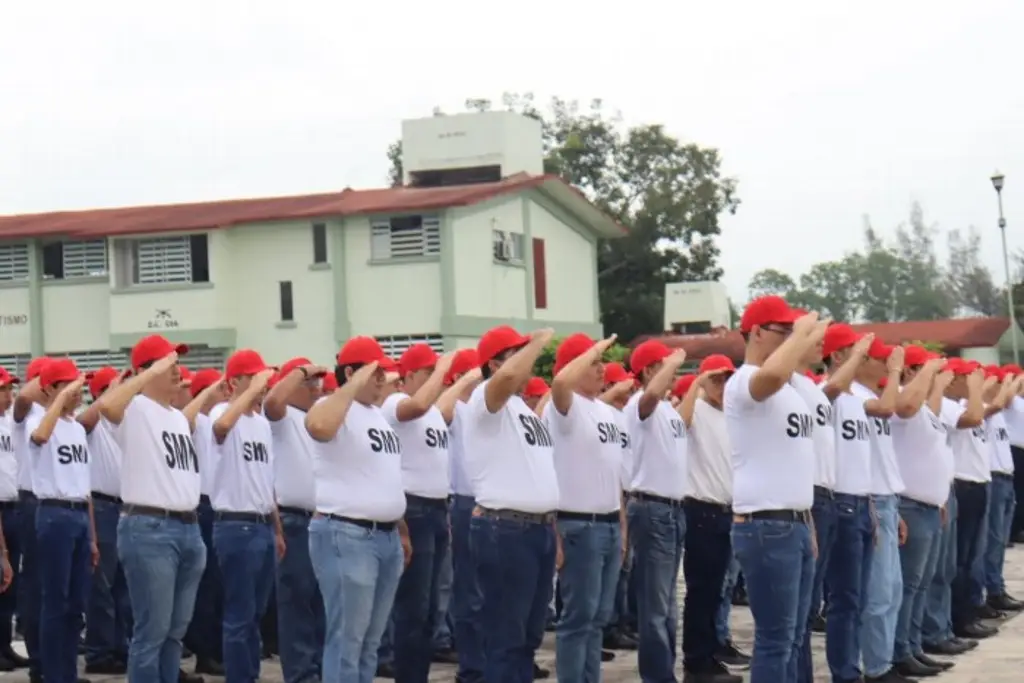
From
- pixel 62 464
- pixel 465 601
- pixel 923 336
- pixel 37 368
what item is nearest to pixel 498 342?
pixel 465 601

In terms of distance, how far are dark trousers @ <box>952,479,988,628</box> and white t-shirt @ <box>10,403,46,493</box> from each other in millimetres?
6941

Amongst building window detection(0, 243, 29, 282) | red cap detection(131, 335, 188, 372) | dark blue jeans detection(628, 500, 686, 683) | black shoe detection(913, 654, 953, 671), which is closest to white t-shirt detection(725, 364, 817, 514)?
dark blue jeans detection(628, 500, 686, 683)

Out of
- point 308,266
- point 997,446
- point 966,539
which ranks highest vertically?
point 308,266

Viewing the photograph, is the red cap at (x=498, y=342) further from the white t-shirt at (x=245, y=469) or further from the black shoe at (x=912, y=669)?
the black shoe at (x=912, y=669)

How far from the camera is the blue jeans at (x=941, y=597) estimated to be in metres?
11.4

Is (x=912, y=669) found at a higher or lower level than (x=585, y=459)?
lower

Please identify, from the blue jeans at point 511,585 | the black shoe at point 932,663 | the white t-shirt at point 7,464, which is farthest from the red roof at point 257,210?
the blue jeans at point 511,585

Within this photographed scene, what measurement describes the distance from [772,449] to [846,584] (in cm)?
184

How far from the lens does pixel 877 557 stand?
9.56 m

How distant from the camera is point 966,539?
1231 cm

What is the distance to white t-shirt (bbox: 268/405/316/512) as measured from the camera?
9867 mm

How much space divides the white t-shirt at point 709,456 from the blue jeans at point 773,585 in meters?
2.49

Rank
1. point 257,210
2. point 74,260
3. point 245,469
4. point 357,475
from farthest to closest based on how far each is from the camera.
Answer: point 74,260, point 257,210, point 245,469, point 357,475

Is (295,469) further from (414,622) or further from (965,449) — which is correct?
(965,449)
